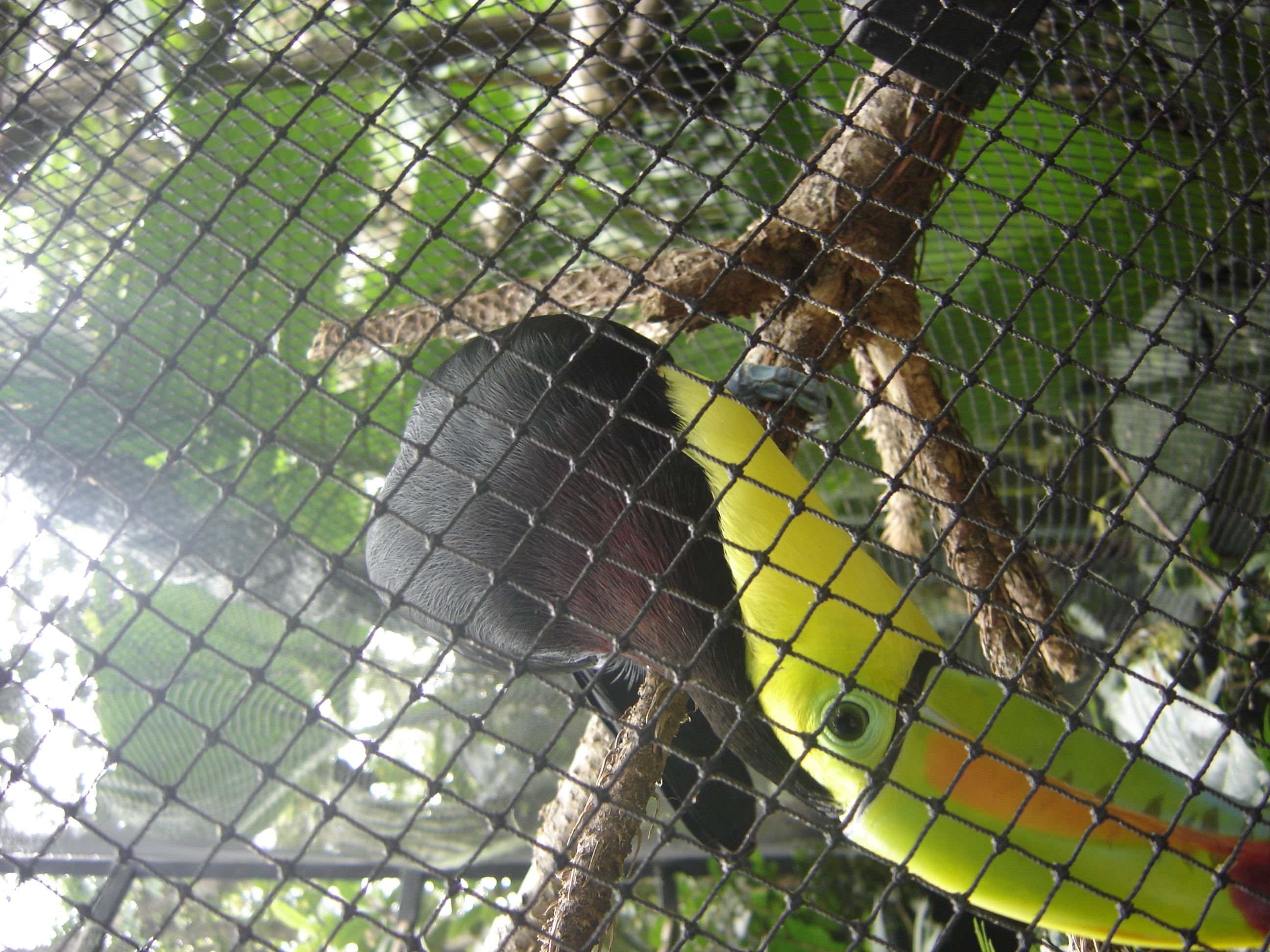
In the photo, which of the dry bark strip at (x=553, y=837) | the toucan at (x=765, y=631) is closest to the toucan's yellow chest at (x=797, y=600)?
the toucan at (x=765, y=631)

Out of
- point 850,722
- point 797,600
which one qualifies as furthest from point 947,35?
point 850,722

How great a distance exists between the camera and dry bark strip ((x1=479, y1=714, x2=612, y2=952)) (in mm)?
888

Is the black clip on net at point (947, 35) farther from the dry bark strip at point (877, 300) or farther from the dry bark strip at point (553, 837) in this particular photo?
the dry bark strip at point (553, 837)

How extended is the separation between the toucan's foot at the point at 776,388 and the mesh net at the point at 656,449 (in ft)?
0.10

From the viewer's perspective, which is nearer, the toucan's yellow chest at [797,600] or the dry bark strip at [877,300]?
the toucan's yellow chest at [797,600]

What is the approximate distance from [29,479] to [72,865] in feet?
2.49

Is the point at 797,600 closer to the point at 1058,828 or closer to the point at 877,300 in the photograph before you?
the point at 1058,828

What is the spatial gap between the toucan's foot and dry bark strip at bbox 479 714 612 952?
0.49 m

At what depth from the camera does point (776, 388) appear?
4.02 ft

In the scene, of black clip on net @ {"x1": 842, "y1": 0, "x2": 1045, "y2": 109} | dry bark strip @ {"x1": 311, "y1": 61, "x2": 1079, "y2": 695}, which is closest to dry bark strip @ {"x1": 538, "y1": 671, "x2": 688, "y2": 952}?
dry bark strip @ {"x1": 311, "y1": 61, "x2": 1079, "y2": 695}

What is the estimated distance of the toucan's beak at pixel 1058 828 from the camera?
750mm

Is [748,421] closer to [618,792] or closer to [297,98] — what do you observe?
[618,792]

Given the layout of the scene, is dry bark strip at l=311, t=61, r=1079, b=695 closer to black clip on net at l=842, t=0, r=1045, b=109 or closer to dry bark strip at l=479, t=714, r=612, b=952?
black clip on net at l=842, t=0, r=1045, b=109

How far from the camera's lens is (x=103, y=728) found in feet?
5.08
